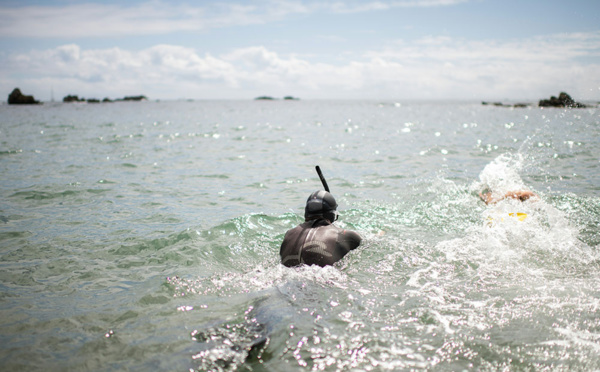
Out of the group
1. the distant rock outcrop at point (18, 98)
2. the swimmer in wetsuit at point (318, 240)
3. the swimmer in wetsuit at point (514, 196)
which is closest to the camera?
the swimmer in wetsuit at point (318, 240)

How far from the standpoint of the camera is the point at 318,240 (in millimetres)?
5637

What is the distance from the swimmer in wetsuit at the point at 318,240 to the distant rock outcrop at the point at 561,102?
75910 millimetres

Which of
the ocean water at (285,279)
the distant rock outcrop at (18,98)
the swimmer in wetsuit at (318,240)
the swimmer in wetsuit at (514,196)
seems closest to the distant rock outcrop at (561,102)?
the ocean water at (285,279)

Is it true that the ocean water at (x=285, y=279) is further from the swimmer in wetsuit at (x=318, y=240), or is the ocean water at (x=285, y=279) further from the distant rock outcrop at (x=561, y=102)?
the distant rock outcrop at (x=561, y=102)

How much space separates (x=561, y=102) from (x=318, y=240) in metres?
89.6

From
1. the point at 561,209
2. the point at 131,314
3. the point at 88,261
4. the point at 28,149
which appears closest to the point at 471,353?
the point at 131,314

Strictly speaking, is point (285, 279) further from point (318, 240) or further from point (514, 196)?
point (514, 196)

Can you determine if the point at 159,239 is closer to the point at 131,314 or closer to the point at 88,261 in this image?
the point at 88,261

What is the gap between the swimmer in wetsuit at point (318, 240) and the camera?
5.53m

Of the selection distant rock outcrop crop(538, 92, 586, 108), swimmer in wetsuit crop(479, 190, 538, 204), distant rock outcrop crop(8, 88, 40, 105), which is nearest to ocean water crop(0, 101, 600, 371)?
swimmer in wetsuit crop(479, 190, 538, 204)

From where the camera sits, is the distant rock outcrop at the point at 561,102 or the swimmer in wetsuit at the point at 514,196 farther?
the distant rock outcrop at the point at 561,102

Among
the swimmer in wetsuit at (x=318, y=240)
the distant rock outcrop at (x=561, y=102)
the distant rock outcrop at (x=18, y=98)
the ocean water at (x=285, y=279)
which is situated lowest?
the ocean water at (x=285, y=279)

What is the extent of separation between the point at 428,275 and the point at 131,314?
13.2 ft

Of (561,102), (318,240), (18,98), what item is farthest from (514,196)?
(18,98)
